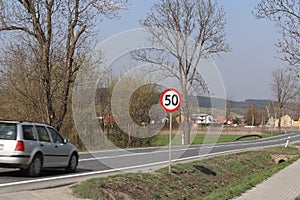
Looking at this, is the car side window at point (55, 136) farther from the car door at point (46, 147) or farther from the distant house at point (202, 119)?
the distant house at point (202, 119)

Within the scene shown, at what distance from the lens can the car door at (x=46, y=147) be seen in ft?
45.1

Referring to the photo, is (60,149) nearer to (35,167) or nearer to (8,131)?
(35,167)

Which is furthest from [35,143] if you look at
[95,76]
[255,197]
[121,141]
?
[121,141]

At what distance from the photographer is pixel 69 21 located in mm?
28500

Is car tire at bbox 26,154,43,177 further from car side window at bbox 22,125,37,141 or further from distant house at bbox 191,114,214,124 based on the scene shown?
distant house at bbox 191,114,214,124

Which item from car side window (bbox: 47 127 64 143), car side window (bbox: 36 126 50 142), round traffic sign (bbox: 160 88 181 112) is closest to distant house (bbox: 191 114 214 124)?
round traffic sign (bbox: 160 88 181 112)

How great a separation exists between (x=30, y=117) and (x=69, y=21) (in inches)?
233

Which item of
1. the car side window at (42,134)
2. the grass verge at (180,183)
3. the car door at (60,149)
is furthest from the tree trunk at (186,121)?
the car side window at (42,134)

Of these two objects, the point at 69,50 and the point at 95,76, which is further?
the point at 95,76

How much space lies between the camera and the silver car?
1280 cm

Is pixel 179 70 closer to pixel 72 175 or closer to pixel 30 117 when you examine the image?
pixel 30 117

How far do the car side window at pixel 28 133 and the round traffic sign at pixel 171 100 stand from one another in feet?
13.0

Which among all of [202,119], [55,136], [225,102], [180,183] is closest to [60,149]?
[55,136]

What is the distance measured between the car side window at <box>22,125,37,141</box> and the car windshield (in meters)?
0.25
